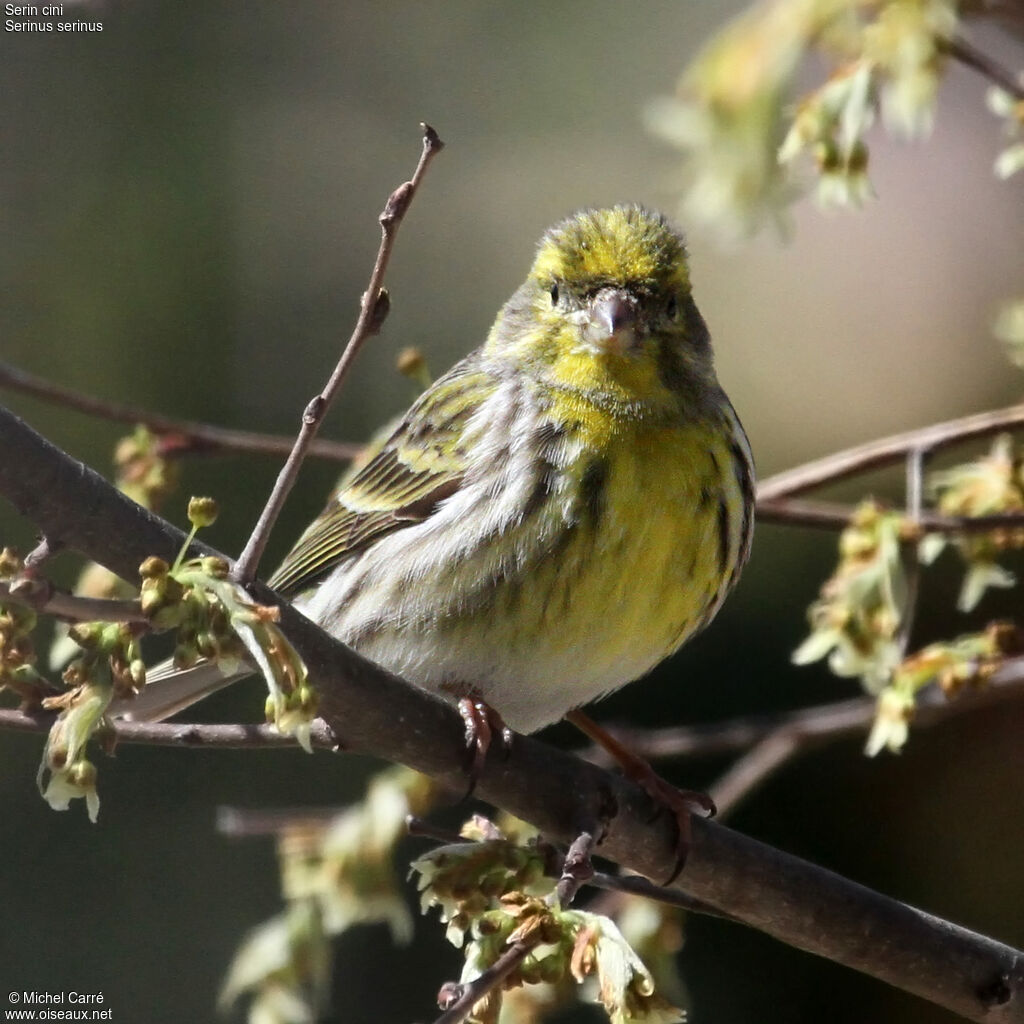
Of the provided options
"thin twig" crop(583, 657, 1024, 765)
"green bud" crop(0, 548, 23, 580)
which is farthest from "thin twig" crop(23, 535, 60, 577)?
"thin twig" crop(583, 657, 1024, 765)

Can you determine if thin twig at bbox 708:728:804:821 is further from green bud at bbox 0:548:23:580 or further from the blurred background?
green bud at bbox 0:548:23:580

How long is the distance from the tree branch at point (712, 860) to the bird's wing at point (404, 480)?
0.95 meters

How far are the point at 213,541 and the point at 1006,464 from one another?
3958mm

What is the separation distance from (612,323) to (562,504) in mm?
428

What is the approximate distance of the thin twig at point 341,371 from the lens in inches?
82.1

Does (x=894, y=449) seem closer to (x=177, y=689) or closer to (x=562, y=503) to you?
(x=562, y=503)

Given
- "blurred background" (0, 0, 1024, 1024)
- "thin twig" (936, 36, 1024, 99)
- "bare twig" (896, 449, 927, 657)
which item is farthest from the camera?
"blurred background" (0, 0, 1024, 1024)

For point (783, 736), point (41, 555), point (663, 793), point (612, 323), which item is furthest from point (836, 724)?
point (41, 555)

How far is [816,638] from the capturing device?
299cm

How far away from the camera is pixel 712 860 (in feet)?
8.91

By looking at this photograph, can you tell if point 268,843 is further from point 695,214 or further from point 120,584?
point 695,214

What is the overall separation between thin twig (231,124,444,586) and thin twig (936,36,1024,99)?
848 mm

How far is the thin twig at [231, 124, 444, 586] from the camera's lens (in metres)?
2.09

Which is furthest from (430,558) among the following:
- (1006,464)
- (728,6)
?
(728,6)
